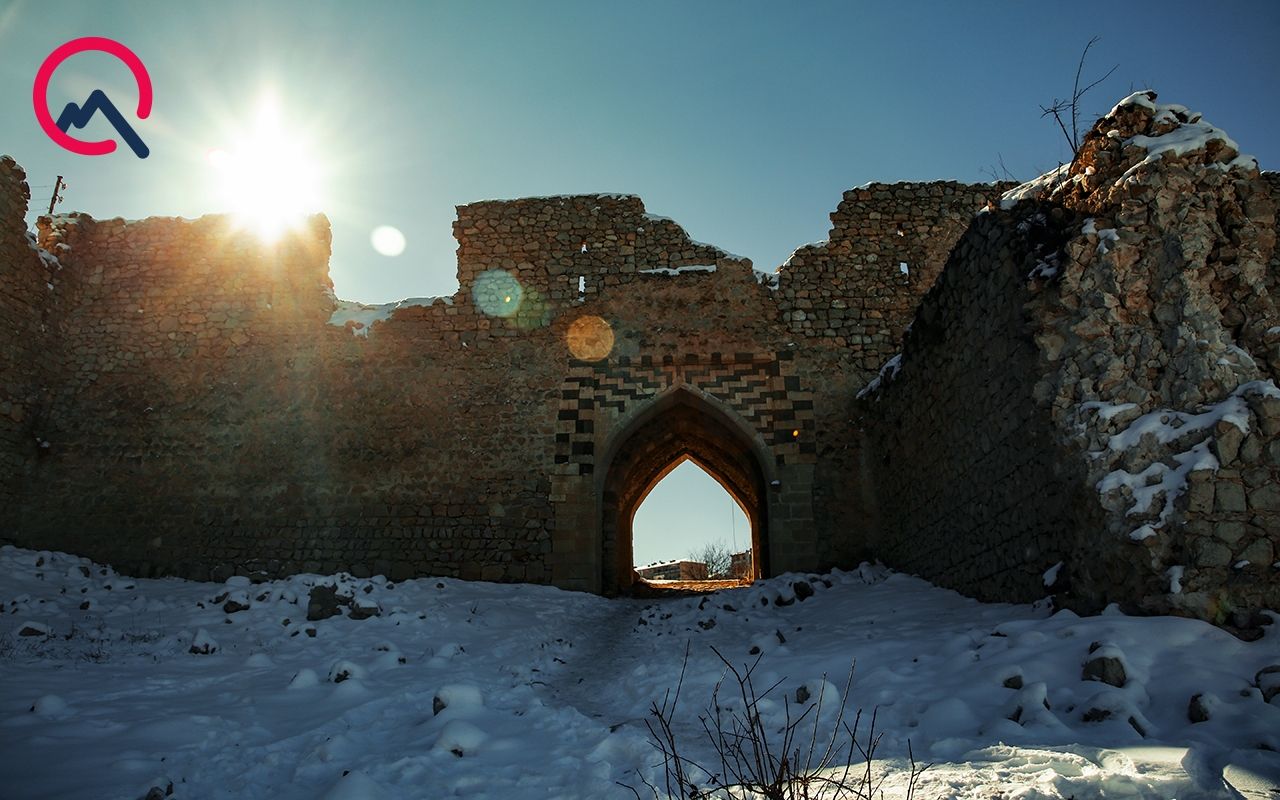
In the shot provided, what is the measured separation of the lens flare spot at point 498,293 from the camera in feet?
37.3

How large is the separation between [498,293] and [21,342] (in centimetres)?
673

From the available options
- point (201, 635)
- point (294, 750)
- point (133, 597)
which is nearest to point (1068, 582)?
point (294, 750)

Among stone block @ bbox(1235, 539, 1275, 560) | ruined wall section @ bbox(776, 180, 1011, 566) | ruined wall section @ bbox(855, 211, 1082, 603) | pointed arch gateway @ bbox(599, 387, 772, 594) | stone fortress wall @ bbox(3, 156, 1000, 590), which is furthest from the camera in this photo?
pointed arch gateway @ bbox(599, 387, 772, 594)

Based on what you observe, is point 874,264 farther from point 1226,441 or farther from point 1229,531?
point 1229,531

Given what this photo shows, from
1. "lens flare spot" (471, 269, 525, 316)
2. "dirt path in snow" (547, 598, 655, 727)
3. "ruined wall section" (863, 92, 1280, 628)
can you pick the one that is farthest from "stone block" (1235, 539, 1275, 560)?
"lens flare spot" (471, 269, 525, 316)

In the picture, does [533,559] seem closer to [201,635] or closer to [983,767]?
[201,635]

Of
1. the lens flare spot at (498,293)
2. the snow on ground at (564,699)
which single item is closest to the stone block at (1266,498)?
the snow on ground at (564,699)

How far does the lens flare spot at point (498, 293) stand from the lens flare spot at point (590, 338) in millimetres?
980

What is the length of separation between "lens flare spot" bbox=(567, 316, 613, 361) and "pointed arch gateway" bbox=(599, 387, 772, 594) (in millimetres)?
1122

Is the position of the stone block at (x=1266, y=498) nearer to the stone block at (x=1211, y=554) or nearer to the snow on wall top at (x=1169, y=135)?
the stone block at (x=1211, y=554)

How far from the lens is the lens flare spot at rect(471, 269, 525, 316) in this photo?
1138cm

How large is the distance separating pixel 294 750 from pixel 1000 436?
17.8 ft

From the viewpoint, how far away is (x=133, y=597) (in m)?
8.80

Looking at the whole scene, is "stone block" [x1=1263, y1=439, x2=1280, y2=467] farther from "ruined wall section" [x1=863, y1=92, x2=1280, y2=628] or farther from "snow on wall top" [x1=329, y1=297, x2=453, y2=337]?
"snow on wall top" [x1=329, y1=297, x2=453, y2=337]
